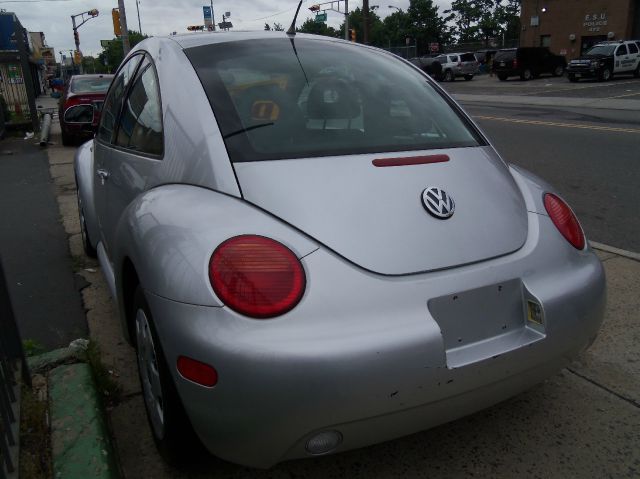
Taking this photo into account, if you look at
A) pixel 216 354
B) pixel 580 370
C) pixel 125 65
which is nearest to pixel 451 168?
pixel 216 354

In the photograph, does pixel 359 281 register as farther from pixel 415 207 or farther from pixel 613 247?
pixel 613 247

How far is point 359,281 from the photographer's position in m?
1.77

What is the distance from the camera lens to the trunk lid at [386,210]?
1857mm

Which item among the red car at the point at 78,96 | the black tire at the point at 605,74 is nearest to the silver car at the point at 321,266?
the red car at the point at 78,96

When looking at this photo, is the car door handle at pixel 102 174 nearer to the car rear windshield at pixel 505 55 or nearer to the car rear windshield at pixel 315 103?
the car rear windshield at pixel 315 103

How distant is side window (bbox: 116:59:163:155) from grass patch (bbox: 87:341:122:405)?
3.58 feet

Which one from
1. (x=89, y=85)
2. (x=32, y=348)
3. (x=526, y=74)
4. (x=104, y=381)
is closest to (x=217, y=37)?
(x=104, y=381)

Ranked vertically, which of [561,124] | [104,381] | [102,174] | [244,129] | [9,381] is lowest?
[561,124]

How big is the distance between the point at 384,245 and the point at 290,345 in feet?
1.54

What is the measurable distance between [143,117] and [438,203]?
152cm

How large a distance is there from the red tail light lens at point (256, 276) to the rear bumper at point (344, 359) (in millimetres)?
34

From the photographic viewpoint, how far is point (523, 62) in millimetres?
34250

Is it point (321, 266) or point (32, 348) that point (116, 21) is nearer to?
point (32, 348)

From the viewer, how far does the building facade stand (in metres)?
37.8
